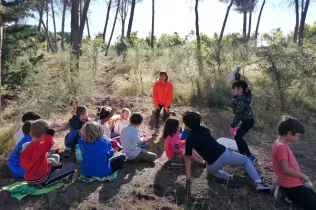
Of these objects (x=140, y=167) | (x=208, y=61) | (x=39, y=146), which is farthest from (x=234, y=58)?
(x=39, y=146)

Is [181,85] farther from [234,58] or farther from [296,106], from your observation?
[296,106]

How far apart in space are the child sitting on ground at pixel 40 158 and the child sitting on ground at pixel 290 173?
2.65m

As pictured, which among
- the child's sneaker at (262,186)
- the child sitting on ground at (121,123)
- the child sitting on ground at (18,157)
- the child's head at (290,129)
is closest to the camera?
the child's head at (290,129)

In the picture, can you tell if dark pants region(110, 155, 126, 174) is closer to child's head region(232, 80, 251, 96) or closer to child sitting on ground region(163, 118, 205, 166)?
child sitting on ground region(163, 118, 205, 166)

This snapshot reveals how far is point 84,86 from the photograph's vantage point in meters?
9.51

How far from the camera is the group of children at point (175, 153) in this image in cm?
365

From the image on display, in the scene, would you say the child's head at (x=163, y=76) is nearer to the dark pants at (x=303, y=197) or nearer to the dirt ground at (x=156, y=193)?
the dirt ground at (x=156, y=193)

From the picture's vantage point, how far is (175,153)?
5.04 m

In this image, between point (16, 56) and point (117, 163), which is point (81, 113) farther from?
point (16, 56)

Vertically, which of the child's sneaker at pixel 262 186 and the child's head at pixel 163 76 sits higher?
the child's head at pixel 163 76

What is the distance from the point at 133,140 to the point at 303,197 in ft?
8.12

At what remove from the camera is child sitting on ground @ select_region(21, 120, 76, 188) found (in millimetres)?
3865

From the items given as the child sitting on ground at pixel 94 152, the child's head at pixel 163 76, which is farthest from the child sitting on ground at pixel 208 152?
the child's head at pixel 163 76

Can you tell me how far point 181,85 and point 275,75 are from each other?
2.84 m
